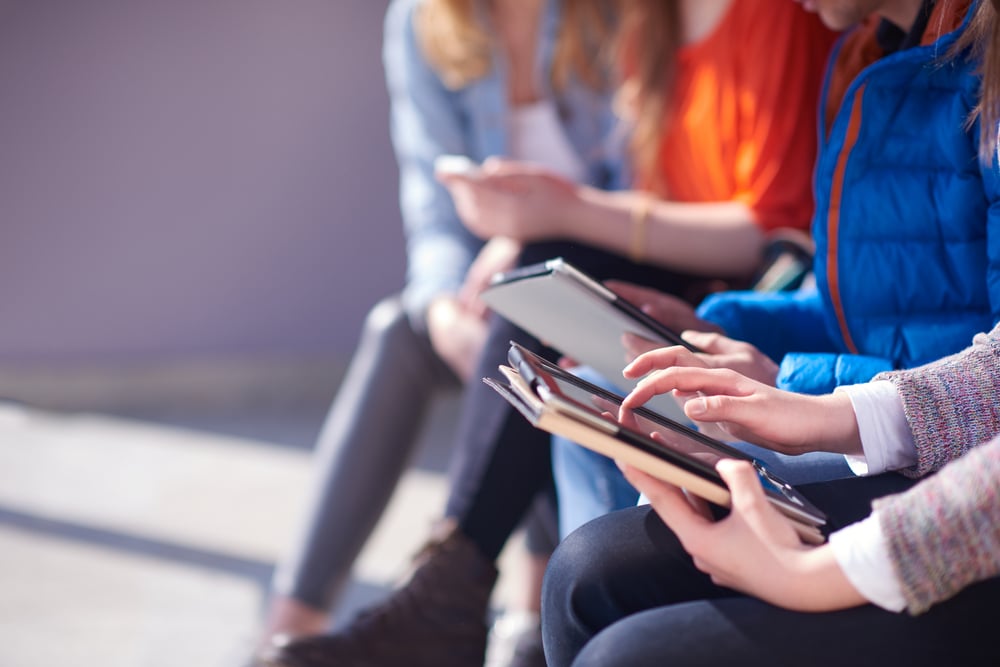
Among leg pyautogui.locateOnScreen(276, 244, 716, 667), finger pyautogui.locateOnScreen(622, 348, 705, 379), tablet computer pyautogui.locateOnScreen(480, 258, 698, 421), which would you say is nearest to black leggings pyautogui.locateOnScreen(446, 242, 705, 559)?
leg pyautogui.locateOnScreen(276, 244, 716, 667)

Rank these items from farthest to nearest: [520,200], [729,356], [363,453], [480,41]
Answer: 1. [480,41]
2. [363,453]
3. [520,200]
4. [729,356]

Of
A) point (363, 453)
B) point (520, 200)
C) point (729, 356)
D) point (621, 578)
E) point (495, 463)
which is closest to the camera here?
point (621, 578)

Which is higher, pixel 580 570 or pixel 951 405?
pixel 951 405

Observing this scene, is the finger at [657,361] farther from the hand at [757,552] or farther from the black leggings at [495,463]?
the black leggings at [495,463]

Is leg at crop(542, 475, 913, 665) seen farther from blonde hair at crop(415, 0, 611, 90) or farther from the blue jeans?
blonde hair at crop(415, 0, 611, 90)

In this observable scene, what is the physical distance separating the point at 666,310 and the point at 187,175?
5.55ft

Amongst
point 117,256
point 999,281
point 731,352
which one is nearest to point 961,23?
point 999,281

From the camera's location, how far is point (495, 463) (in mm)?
1062

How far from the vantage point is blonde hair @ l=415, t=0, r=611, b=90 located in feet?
4.77

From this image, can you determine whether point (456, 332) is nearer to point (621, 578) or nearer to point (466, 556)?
point (466, 556)

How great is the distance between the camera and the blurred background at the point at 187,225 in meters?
2.28

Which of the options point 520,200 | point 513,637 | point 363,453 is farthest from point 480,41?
point 513,637

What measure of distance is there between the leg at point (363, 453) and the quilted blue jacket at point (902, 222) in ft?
1.99

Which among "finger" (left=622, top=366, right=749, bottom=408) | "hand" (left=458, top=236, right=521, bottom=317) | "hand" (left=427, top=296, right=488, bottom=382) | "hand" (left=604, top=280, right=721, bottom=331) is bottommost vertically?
"hand" (left=427, top=296, right=488, bottom=382)
